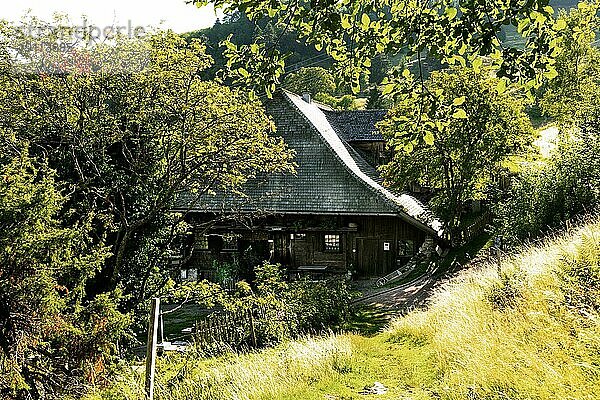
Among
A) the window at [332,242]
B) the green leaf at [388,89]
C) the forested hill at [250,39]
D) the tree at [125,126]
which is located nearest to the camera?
the green leaf at [388,89]

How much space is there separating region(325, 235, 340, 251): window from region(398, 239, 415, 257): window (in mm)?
2519

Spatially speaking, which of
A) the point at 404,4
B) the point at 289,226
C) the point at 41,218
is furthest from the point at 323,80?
the point at 404,4

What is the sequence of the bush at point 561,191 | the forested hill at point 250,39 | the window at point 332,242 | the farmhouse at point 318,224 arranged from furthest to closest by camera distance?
the forested hill at point 250,39 → the window at point 332,242 → the farmhouse at point 318,224 → the bush at point 561,191

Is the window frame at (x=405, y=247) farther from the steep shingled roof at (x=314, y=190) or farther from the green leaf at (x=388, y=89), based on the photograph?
the green leaf at (x=388, y=89)

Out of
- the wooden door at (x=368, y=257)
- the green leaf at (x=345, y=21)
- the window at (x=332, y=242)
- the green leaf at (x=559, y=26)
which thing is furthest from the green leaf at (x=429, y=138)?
the window at (x=332, y=242)

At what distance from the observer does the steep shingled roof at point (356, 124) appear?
33.2 m

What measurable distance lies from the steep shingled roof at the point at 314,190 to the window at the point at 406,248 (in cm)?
93

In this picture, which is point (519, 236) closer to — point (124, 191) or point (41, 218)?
point (124, 191)

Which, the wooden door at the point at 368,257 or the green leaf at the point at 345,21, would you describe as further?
Answer: the wooden door at the point at 368,257

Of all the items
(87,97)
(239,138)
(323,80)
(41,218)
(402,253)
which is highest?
(323,80)

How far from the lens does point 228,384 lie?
841 centimetres

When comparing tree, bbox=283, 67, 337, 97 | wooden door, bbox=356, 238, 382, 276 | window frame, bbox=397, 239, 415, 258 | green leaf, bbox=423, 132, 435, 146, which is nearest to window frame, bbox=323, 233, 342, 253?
wooden door, bbox=356, 238, 382, 276

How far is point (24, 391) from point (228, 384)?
3.62 meters

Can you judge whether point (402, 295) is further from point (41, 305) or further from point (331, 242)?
point (41, 305)
